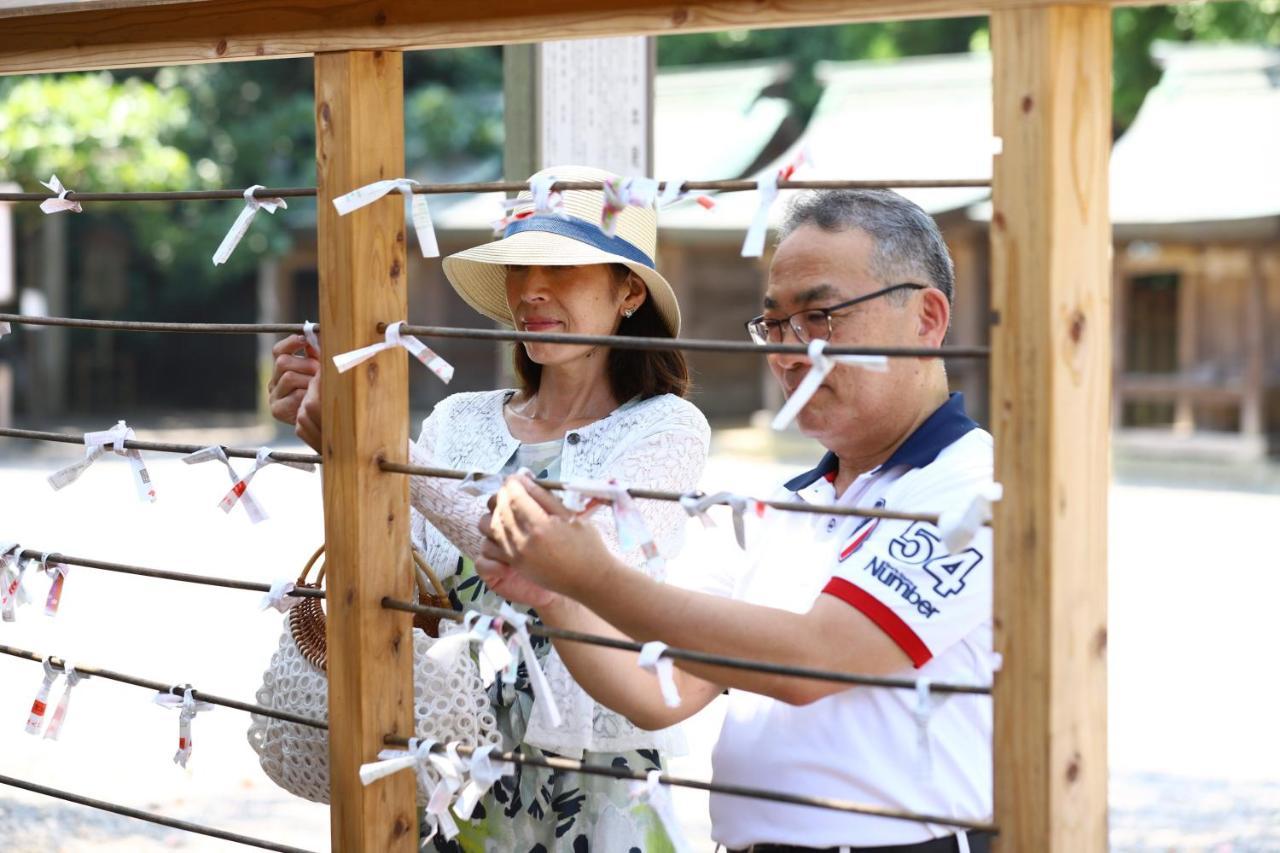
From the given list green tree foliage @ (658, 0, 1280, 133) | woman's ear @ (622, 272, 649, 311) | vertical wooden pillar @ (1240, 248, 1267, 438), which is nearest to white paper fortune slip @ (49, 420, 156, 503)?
woman's ear @ (622, 272, 649, 311)

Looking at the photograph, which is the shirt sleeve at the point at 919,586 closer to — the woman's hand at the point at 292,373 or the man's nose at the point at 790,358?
the man's nose at the point at 790,358

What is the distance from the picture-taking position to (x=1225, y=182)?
14977mm

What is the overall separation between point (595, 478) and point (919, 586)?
1.92 ft

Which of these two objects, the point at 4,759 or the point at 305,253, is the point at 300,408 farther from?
the point at 305,253

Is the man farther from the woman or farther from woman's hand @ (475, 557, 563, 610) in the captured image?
the woman

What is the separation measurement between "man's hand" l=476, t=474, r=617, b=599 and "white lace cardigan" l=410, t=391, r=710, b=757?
301mm

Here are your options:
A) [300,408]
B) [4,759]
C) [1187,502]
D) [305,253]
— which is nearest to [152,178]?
[305,253]

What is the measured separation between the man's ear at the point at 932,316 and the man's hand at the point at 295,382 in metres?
0.74

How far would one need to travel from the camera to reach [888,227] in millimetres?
1905

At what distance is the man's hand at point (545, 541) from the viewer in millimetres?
1659

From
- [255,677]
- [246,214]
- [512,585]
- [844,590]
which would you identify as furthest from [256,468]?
[255,677]

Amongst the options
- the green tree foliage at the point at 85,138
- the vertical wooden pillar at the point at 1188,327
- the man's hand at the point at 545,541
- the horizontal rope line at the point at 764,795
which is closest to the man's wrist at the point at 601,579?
the man's hand at the point at 545,541

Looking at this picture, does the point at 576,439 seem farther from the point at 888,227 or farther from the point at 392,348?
the point at 888,227

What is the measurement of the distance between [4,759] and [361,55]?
405cm
